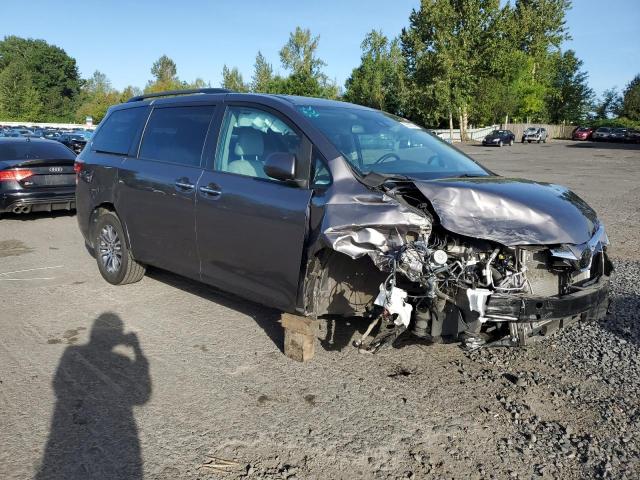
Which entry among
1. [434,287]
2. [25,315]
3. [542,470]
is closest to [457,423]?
[542,470]

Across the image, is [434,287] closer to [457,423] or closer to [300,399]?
[457,423]

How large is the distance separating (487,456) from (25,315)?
422cm

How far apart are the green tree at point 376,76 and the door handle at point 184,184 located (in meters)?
62.5

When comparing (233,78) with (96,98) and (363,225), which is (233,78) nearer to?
(96,98)

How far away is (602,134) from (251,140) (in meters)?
60.6

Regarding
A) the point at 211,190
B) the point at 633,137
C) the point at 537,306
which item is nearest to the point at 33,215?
the point at 211,190

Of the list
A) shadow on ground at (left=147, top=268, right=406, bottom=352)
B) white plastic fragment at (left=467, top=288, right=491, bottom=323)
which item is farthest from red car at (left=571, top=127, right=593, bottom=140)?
white plastic fragment at (left=467, top=288, right=491, bottom=323)

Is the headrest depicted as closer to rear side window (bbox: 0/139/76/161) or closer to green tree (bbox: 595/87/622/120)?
rear side window (bbox: 0/139/76/161)

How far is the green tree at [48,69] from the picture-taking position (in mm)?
97500

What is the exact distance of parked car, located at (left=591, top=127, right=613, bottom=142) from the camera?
5534 centimetres

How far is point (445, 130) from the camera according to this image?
60.8 meters

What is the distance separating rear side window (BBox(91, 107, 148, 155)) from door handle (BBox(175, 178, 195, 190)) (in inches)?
48.5

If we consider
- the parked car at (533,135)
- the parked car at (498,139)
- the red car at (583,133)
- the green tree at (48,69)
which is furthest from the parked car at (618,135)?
the green tree at (48,69)

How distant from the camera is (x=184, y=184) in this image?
456 centimetres
